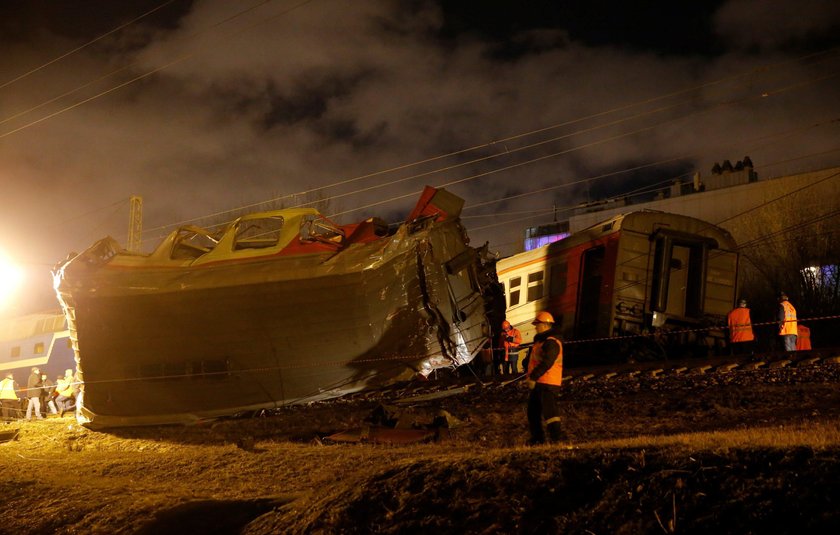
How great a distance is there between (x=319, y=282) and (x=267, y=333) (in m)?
1.19

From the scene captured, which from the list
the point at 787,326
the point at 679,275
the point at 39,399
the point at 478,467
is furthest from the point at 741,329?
the point at 39,399

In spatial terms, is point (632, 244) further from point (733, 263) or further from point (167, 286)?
point (167, 286)

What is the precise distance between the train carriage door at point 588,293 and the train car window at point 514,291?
2.62m

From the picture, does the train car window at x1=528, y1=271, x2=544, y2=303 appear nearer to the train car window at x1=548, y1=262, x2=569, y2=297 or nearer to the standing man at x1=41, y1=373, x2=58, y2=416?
the train car window at x1=548, y1=262, x2=569, y2=297

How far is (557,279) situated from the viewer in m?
15.1

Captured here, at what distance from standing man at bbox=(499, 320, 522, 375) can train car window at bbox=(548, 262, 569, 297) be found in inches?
74.9

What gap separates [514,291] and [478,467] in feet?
41.8

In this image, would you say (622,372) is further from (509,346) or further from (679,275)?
(679,275)

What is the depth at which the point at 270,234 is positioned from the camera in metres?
10.7

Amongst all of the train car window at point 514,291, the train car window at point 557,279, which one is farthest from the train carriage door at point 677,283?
the train car window at point 514,291

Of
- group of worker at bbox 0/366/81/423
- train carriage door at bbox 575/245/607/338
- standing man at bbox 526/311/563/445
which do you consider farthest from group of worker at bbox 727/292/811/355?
group of worker at bbox 0/366/81/423

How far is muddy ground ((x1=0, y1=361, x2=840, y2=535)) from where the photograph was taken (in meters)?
Answer: 3.22

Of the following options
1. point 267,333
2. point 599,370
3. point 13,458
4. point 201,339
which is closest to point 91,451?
point 13,458

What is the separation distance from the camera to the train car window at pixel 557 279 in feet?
48.6
